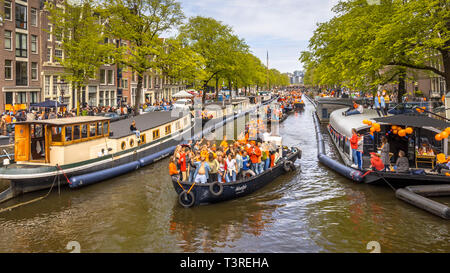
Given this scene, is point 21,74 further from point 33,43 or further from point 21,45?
point 33,43

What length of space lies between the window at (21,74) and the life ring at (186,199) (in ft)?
102

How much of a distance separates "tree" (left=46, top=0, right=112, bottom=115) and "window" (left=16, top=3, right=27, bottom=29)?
560cm

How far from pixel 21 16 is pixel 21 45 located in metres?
3.03

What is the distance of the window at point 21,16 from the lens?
35875mm

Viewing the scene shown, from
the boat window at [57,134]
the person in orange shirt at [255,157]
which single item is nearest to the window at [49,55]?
the boat window at [57,134]

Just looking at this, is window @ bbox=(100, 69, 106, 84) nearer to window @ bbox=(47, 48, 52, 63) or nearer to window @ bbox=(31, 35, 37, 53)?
window @ bbox=(47, 48, 52, 63)

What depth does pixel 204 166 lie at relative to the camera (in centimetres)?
1430

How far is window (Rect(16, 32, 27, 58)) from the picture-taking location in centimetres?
3612

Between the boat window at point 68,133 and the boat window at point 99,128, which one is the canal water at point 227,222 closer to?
the boat window at point 68,133

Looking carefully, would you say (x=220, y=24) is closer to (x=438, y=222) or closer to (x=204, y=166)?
(x=204, y=166)

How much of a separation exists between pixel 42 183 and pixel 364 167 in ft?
53.7

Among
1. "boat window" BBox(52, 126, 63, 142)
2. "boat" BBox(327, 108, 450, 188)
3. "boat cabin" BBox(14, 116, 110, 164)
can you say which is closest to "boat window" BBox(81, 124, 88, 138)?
"boat cabin" BBox(14, 116, 110, 164)

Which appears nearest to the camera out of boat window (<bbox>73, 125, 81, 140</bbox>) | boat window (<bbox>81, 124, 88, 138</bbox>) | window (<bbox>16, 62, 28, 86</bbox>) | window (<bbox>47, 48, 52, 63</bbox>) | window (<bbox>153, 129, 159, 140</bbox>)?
boat window (<bbox>73, 125, 81, 140</bbox>)
